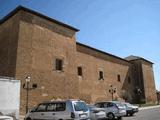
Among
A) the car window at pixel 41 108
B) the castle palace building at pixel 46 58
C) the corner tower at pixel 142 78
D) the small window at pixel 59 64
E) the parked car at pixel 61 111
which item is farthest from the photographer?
the corner tower at pixel 142 78

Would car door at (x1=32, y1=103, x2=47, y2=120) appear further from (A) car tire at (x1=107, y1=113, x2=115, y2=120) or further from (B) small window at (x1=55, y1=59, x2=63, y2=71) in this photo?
(B) small window at (x1=55, y1=59, x2=63, y2=71)

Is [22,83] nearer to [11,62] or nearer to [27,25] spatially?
[11,62]

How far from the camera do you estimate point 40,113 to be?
1202cm

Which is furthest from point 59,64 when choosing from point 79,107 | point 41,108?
point 79,107

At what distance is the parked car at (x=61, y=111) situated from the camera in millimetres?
11109

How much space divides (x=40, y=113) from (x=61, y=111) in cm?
143

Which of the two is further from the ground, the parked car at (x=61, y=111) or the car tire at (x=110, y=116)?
the parked car at (x=61, y=111)

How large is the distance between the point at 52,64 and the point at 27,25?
4820 millimetres

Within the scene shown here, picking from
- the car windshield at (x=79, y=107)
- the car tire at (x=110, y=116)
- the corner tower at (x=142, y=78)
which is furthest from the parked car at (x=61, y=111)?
the corner tower at (x=142, y=78)

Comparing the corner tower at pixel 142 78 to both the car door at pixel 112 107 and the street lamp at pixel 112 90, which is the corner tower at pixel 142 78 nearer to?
the street lamp at pixel 112 90

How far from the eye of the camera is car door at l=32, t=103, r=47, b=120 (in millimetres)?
11876

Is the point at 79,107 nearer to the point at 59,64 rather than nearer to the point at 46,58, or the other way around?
the point at 46,58

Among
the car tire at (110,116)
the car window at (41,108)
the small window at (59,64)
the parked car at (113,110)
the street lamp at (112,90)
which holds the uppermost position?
the small window at (59,64)

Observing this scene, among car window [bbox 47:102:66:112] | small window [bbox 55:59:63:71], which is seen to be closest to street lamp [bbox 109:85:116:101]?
small window [bbox 55:59:63:71]
